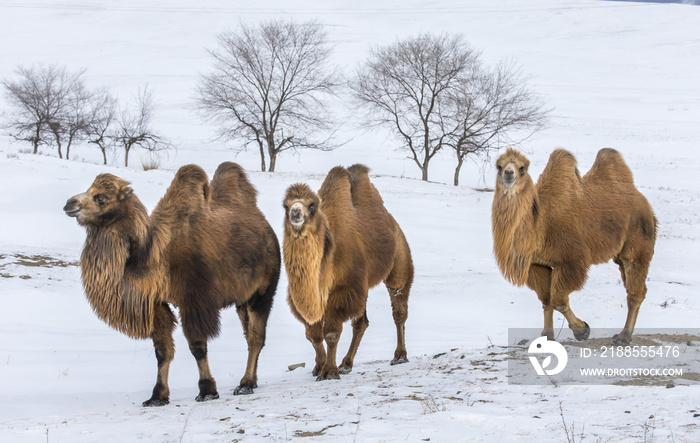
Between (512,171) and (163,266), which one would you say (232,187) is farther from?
(512,171)

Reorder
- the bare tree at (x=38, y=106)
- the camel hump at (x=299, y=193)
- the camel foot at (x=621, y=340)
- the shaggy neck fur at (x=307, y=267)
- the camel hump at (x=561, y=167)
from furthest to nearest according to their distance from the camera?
the bare tree at (x=38, y=106)
the camel hump at (x=561, y=167)
the camel foot at (x=621, y=340)
the camel hump at (x=299, y=193)
the shaggy neck fur at (x=307, y=267)

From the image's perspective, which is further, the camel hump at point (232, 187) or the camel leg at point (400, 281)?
the camel leg at point (400, 281)

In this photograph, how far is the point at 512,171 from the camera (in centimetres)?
712

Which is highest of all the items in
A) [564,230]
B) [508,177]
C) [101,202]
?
[508,177]

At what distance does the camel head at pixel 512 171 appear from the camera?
7.13 metres

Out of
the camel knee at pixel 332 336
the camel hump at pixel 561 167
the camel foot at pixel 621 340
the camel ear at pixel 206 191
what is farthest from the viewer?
the camel hump at pixel 561 167

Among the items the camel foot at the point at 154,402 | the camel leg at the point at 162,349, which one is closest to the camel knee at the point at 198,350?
the camel leg at the point at 162,349

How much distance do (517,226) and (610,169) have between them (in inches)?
71.0

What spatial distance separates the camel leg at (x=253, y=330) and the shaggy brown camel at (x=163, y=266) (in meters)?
0.02

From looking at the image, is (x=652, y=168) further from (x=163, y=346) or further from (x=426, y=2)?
(x=426, y=2)

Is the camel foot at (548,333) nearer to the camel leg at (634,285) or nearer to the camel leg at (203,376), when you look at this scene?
the camel leg at (634,285)

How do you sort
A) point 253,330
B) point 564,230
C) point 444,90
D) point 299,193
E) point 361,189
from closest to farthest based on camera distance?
point 299,193, point 564,230, point 253,330, point 361,189, point 444,90

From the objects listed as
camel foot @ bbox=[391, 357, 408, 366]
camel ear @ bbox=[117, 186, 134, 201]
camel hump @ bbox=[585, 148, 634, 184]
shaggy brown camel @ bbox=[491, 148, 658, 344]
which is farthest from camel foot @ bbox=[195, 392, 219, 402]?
camel hump @ bbox=[585, 148, 634, 184]

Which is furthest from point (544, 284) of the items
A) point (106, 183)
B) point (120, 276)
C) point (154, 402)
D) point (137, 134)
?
point (137, 134)
